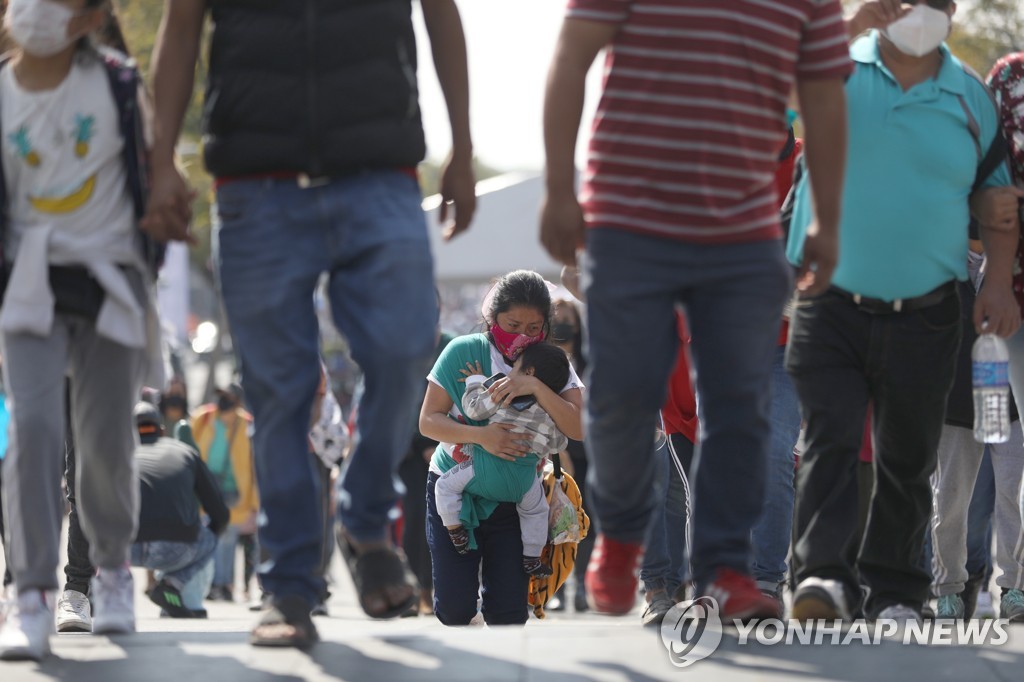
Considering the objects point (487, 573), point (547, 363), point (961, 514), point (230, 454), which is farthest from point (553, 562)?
point (230, 454)

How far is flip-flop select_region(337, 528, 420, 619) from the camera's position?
14.1 ft

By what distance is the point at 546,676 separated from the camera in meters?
4.02

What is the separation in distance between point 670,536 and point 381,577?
123 inches

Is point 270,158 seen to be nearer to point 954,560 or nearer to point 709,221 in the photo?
point 709,221

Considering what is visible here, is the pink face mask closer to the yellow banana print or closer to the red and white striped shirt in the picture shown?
the red and white striped shirt

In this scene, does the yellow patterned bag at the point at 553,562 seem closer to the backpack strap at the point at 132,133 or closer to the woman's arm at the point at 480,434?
the woman's arm at the point at 480,434

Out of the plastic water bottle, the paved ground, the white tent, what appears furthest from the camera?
the white tent

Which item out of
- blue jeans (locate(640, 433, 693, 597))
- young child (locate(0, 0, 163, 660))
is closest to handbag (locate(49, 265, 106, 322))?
young child (locate(0, 0, 163, 660))

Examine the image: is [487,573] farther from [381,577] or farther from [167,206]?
[167,206]

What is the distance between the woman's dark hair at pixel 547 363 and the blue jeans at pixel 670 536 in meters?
0.83

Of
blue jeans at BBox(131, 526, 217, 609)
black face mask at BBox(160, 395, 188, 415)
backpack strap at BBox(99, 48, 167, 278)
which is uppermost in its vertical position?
backpack strap at BBox(99, 48, 167, 278)

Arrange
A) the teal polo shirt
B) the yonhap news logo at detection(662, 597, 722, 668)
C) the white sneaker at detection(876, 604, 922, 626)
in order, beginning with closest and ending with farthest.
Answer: the yonhap news logo at detection(662, 597, 722, 668)
the teal polo shirt
the white sneaker at detection(876, 604, 922, 626)

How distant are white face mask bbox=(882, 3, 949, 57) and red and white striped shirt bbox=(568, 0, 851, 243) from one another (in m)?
0.57

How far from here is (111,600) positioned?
4555mm
